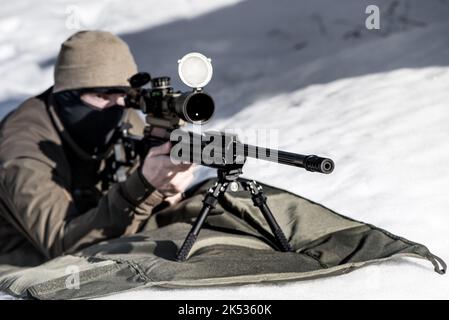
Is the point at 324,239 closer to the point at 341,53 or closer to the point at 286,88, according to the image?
the point at 286,88

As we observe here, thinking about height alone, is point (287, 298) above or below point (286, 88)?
below

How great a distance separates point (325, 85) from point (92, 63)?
2.91 meters

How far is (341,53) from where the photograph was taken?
725 cm

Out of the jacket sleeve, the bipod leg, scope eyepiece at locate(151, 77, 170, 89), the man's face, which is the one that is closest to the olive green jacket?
the jacket sleeve

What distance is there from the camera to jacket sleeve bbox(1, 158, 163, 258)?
3801mm

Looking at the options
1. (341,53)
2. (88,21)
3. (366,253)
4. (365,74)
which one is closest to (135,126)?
(366,253)

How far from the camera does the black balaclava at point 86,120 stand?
4109 millimetres

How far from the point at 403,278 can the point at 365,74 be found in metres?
3.56

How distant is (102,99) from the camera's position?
4.13 metres

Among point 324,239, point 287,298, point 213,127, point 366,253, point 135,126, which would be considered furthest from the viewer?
point 213,127

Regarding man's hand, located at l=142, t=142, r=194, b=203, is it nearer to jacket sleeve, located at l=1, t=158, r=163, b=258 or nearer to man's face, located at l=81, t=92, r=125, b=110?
jacket sleeve, located at l=1, t=158, r=163, b=258

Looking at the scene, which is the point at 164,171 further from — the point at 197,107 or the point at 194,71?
the point at 194,71

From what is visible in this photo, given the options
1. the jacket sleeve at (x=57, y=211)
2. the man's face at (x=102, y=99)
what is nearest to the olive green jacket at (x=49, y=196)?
the jacket sleeve at (x=57, y=211)

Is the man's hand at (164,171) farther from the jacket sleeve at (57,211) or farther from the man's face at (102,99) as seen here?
the man's face at (102,99)
